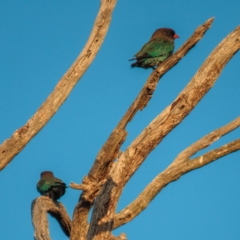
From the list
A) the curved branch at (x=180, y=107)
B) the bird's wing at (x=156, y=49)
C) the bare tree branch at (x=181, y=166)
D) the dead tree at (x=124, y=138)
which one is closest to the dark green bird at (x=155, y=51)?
the bird's wing at (x=156, y=49)

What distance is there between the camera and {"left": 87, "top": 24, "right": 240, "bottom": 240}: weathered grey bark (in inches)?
269

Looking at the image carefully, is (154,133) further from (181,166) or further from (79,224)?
(79,224)

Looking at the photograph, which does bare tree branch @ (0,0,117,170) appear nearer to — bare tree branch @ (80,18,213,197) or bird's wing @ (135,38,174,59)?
bare tree branch @ (80,18,213,197)

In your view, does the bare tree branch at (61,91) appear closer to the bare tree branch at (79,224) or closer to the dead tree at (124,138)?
the dead tree at (124,138)

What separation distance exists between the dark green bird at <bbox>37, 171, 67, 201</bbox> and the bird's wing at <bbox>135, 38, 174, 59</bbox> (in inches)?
143

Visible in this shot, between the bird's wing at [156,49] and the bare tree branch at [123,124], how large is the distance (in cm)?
230

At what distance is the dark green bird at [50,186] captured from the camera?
12.3 metres

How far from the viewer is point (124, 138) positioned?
711 cm

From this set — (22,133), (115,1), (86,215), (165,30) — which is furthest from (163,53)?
(22,133)

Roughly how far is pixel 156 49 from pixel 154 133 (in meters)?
3.02

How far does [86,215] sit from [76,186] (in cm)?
82

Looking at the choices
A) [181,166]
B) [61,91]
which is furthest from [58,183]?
[61,91]

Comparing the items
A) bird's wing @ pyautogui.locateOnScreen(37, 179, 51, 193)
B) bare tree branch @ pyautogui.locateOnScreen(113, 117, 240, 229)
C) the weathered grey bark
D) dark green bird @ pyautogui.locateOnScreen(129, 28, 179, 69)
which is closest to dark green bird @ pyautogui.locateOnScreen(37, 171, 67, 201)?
bird's wing @ pyautogui.locateOnScreen(37, 179, 51, 193)

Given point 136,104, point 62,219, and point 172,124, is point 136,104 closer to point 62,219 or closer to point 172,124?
point 172,124
